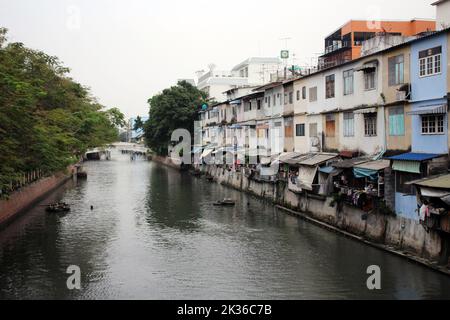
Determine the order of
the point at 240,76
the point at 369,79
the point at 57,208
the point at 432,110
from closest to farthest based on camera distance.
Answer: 1. the point at 432,110
2. the point at 369,79
3. the point at 57,208
4. the point at 240,76

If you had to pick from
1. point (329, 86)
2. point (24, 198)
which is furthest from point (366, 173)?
point (24, 198)

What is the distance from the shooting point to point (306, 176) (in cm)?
3186

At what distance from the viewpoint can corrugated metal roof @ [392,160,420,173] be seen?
68.9ft

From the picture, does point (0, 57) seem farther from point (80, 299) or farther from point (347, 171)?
point (347, 171)

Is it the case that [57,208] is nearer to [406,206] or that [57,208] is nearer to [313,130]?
[313,130]

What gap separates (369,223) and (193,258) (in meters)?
8.42

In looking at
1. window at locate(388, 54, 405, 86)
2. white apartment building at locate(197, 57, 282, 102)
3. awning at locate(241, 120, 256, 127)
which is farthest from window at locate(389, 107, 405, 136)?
white apartment building at locate(197, 57, 282, 102)

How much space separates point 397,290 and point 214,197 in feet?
89.7

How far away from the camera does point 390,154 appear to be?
24516 millimetres

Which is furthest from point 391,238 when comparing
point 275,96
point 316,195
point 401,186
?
point 275,96

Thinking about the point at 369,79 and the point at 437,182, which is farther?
the point at 369,79

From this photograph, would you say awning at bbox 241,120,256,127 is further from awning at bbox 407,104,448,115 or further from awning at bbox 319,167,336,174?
→ awning at bbox 407,104,448,115

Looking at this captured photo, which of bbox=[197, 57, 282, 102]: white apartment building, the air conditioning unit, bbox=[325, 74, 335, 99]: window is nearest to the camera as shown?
bbox=[325, 74, 335, 99]: window

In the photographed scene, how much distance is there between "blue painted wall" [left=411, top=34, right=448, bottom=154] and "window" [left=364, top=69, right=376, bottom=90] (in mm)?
3829
